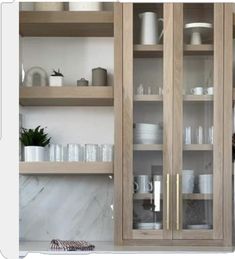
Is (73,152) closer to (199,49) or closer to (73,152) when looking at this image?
(73,152)

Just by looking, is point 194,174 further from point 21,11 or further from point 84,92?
point 21,11

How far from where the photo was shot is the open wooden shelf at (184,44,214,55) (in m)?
2.78

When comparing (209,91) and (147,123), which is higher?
(209,91)

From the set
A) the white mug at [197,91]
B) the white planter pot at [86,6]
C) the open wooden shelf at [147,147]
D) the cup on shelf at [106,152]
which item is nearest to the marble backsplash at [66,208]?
the cup on shelf at [106,152]

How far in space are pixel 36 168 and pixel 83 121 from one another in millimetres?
395

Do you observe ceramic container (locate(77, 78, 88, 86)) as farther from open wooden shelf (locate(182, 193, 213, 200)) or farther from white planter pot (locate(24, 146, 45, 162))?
open wooden shelf (locate(182, 193, 213, 200))

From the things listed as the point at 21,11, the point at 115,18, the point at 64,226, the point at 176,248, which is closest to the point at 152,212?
the point at 176,248

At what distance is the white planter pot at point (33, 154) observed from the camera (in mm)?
2818

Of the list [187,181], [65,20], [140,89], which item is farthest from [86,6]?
[187,181]

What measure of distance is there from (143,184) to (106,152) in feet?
0.82

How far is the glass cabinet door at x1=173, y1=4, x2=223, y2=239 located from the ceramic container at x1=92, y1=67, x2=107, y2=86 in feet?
1.25

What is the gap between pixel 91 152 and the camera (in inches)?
112

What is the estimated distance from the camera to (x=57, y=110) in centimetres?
303

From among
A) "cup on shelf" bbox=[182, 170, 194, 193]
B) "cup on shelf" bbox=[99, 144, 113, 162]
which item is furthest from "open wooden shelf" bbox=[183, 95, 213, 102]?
"cup on shelf" bbox=[99, 144, 113, 162]
